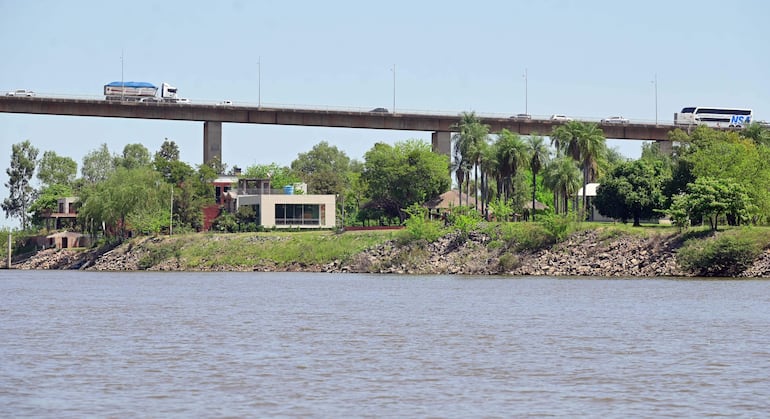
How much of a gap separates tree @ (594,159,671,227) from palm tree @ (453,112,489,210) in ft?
62.1

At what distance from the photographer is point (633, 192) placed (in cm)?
12069

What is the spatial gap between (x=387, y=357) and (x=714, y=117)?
14898 cm

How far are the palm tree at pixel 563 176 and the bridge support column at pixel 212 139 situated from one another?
52.1 meters

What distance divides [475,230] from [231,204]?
5073 centimetres

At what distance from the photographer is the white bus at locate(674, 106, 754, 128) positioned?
174000mm

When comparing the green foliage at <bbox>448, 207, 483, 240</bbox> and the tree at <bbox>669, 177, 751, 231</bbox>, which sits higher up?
the tree at <bbox>669, 177, 751, 231</bbox>

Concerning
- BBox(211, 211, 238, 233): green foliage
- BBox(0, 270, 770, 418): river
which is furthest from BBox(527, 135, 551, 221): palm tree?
BBox(0, 270, 770, 418): river

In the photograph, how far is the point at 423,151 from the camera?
161 meters

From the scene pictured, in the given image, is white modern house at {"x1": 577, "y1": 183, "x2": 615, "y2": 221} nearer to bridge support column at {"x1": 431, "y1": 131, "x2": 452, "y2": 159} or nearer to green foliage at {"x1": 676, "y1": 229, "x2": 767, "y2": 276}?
bridge support column at {"x1": 431, "y1": 131, "x2": 452, "y2": 159}

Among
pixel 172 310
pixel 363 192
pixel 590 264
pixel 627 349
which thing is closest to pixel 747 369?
pixel 627 349

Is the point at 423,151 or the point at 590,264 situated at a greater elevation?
the point at 423,151

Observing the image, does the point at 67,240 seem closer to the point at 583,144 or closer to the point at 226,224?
the point at 226,224

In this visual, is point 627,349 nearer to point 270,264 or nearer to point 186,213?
point 270,264

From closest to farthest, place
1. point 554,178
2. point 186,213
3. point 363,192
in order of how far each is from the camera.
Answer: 1. point 554,178
2. point 186,213
3. point 363,192
